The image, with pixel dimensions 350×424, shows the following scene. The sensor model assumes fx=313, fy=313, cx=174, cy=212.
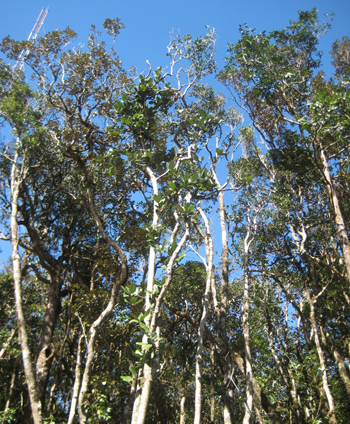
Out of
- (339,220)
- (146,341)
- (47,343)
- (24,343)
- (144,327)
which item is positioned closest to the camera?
(144,327)

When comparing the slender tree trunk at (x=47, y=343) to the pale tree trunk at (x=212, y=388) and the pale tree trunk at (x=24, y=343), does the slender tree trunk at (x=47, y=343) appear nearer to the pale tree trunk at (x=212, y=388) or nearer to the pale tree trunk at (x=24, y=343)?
the pale tree trunk at (x=24, y=343)

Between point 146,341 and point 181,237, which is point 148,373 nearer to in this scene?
point 146,341

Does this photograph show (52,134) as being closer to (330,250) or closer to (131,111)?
(131,111)

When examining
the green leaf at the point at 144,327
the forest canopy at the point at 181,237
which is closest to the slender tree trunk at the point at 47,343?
the forest canopy at the point at 181,237

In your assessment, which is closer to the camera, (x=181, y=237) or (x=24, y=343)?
(x=24, y=343)

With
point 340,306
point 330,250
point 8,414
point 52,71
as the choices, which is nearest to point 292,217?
point 330,250

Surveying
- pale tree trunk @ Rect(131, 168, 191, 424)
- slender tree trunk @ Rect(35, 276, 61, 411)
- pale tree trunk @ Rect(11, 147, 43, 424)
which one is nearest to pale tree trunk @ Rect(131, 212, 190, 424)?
pale tree trunk @ Rect(131, 168, 191, 424)

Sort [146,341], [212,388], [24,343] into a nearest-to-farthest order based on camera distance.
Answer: [146,341] → [24,343] → [212,388]

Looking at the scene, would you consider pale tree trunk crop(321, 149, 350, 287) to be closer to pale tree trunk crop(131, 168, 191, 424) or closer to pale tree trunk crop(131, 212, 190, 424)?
pale tree trunk crop(131, 168, 191, 424)

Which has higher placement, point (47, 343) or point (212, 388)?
point (47, 343)

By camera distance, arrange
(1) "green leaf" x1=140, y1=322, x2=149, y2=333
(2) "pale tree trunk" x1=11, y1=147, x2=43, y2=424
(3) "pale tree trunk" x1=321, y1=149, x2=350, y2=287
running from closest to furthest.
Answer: (1) "green leaf" x1=140, y1=322, x2=149, y2=333 < (2) "pale tree trunk" x1=11, y1=147, x2=43, y2=424 < (3) "pale tree trunk" x1=321, y1=149, x2=350, y2=287

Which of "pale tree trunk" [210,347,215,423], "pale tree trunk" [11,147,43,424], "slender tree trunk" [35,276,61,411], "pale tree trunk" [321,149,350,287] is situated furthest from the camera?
"pale tree trunk" [210,347,215,423]

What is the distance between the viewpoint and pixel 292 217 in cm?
1043

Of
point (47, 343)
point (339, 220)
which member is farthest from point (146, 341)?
point (339, 220)
